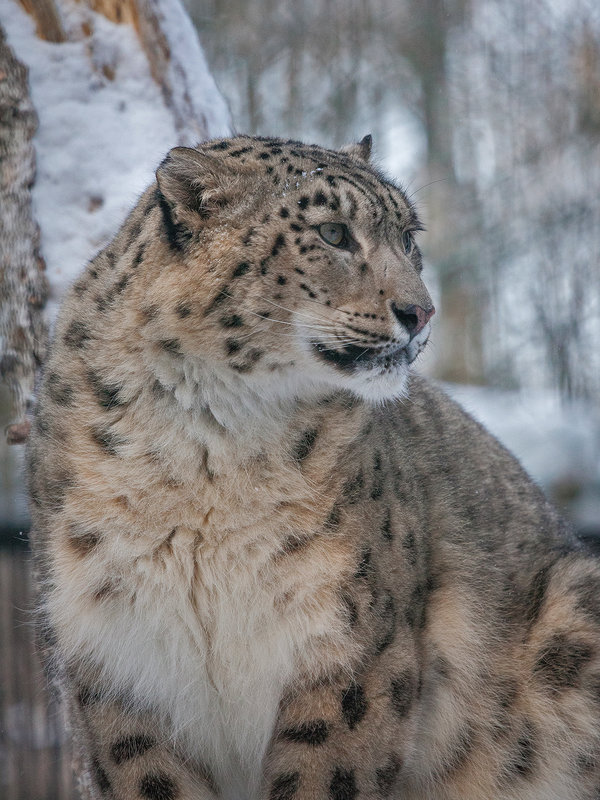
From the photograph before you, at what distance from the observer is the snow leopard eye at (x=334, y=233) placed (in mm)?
3350

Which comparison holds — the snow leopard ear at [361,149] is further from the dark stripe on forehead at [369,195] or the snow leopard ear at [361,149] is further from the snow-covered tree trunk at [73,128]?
the snow-covered tree trunk at [73,128]

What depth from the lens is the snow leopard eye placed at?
11.0ft

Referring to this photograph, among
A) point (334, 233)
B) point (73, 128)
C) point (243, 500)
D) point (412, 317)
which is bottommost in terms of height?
point (243, 500)

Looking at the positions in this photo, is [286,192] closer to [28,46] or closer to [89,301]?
[89,301]

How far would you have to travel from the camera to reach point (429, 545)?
12.1ft

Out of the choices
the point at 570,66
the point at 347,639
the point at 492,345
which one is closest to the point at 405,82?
the point at 570,66

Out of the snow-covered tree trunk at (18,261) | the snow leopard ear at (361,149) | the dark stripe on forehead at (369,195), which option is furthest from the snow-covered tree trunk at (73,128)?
the dark stripe on forehead at (369,195)

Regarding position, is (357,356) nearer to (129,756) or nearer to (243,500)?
(243,500)

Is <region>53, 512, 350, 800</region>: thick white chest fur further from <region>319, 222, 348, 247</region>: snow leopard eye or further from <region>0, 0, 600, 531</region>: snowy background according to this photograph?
<region>0, 0, 600, 531</region>: snowy background

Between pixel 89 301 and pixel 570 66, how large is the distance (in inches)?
427

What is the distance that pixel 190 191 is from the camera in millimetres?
3367

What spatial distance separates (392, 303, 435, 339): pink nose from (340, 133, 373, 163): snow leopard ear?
1.09m

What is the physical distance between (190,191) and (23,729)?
19.6 feet

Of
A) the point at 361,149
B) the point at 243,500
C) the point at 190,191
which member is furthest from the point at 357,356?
the point at 361,149
